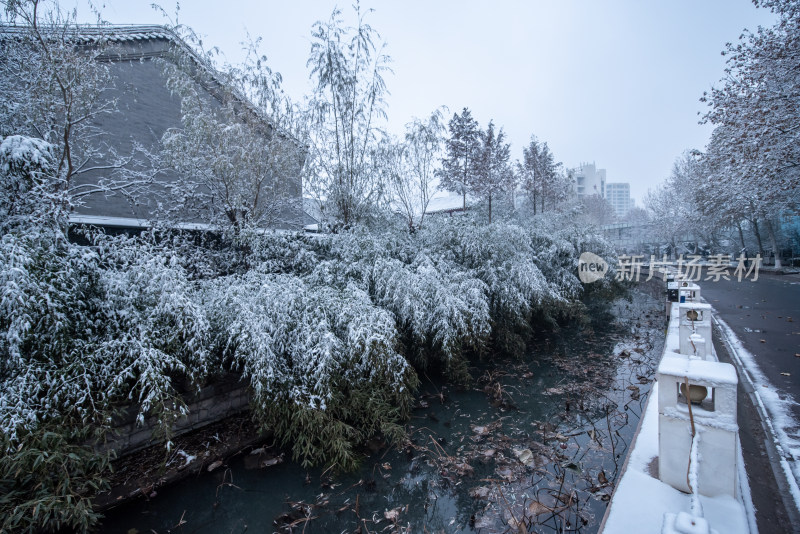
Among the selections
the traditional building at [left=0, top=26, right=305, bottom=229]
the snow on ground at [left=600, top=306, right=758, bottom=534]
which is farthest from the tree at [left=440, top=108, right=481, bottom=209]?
the snow on ground at [left=600, top=306, right=758, bottom=534]

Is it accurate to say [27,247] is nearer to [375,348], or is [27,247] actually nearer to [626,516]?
[375,348]

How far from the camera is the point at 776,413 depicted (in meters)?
3.83

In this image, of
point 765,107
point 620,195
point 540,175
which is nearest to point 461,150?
point 540,175

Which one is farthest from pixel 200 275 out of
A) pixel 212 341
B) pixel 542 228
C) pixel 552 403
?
pixel 542 228

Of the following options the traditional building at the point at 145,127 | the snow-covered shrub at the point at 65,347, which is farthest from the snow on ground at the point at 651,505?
the traditional building at the point at 145,127

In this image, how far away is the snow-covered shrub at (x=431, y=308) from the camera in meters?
5.19

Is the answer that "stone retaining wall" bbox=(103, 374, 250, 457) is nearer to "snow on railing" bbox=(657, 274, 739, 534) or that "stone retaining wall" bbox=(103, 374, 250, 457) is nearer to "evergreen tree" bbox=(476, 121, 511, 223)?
"snow on railing" bbox=(657, 274, 739, 534)

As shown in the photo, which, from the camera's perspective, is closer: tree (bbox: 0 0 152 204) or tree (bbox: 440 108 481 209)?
tree (bbox: 0 0 152 204)

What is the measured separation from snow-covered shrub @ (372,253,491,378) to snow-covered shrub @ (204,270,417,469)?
77 centimetres

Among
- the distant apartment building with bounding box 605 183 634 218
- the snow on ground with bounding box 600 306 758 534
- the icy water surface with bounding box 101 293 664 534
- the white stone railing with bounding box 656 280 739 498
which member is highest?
the distant apartment building with bounding box 605 183 634 218

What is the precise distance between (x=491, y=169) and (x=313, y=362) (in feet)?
44.3

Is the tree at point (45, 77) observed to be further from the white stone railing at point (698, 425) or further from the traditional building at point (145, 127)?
the white stone railing at point (698, 425)

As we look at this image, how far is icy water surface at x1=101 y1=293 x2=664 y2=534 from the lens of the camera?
307 centimetres

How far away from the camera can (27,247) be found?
132 inches
